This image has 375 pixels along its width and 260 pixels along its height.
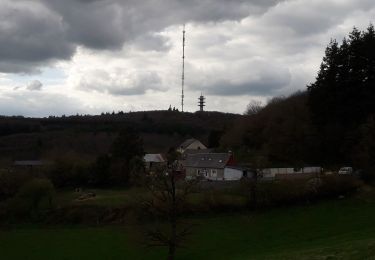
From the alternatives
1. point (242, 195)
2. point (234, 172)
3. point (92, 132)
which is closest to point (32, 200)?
point (242, 195)

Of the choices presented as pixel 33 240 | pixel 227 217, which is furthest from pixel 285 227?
pixel 33 240

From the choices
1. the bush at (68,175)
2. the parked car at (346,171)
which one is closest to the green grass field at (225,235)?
the parked car at (346,171)

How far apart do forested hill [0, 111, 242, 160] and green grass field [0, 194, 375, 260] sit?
180 ft

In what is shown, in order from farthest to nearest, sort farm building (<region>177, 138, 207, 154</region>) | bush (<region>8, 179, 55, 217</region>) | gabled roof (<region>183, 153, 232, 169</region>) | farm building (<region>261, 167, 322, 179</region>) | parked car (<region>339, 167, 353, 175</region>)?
farm building (<region>177, 138, 207, 154</region>)
gabled roof (<region>183, 153, 232, 169</region>)
farm building (<region>261, 167, 322, 179</region>)
bush (<region>8, 179, 55, 217</region>)
parked car (<region>339, 167, 353, 175</region>)

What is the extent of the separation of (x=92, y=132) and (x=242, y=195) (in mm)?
112419

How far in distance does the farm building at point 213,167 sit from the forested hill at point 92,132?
2547 centimetres

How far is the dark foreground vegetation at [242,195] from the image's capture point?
37.7 m

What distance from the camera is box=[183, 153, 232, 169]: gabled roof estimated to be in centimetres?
6880

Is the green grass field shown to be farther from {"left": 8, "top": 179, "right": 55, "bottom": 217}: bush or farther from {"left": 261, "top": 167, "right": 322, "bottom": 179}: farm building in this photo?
{"left": 261, "top": 167, "right": 322, "bottom": 179}: farm building

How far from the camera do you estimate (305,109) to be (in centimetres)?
6806

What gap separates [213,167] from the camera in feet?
232

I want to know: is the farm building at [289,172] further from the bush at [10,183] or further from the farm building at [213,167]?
the bush at [10,183]

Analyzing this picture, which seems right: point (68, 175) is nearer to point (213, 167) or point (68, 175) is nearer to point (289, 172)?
point (213, 167)

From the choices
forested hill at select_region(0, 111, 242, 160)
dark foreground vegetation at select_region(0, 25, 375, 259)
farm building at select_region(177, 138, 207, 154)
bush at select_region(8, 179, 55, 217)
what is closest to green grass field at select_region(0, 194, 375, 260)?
dark foreground vegetation at select_region(0, 25, 375, 259)
